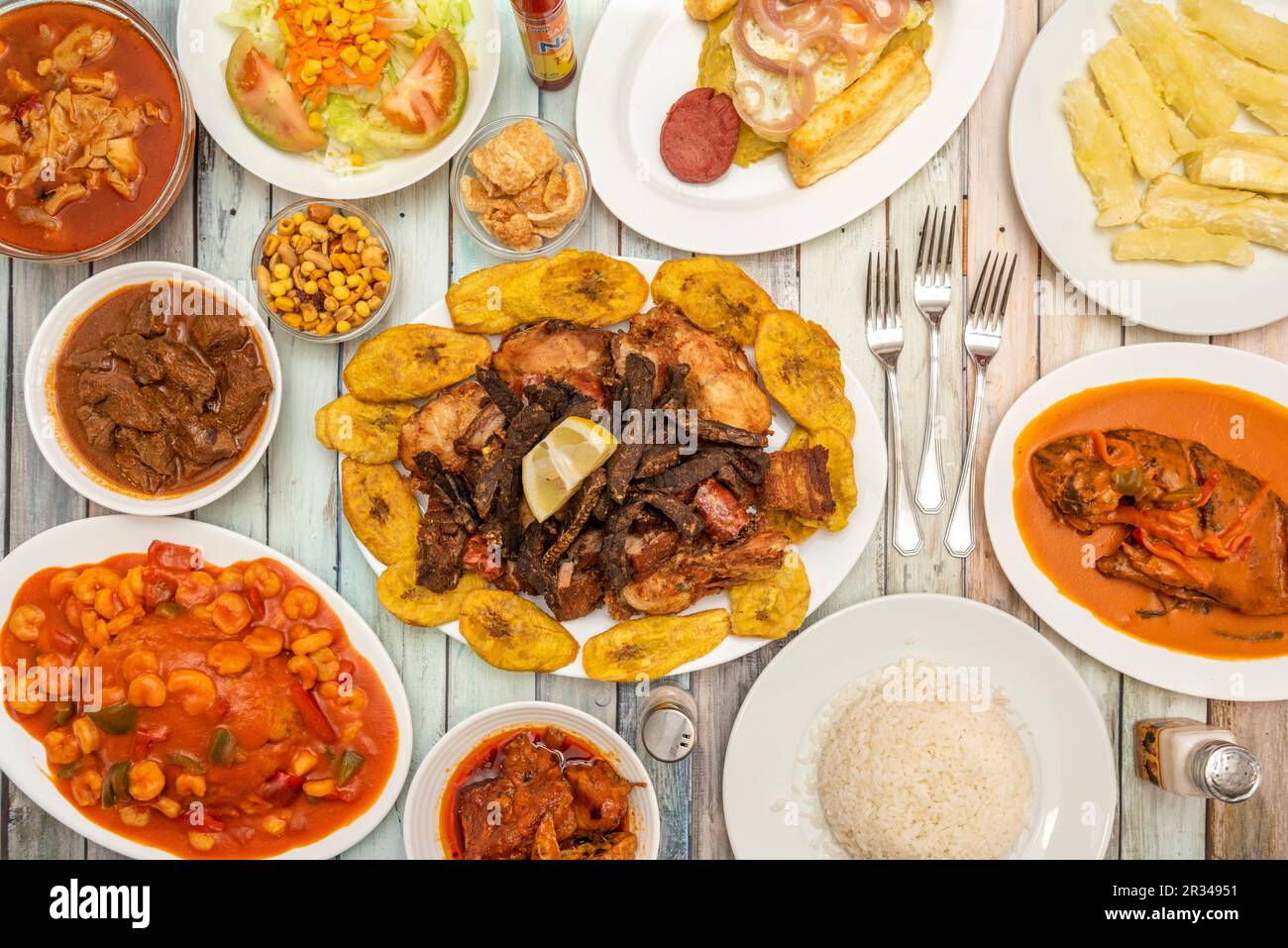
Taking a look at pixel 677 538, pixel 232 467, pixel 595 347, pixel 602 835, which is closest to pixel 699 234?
pixel 595 347

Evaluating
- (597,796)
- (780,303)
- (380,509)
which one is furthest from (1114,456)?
(380,509)

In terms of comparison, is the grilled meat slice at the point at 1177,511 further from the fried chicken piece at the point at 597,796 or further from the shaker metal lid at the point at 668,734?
the fried chicken piece at the point at 597,796

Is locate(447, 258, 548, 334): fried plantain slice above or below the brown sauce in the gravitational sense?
above

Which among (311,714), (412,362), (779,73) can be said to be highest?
(779,73)

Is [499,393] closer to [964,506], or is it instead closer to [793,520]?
[793,520]

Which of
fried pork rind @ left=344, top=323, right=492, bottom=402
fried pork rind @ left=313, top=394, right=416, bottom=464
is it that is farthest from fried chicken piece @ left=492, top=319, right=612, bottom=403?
fried pork rind @ left=313, top=394, right=416, bottom=464

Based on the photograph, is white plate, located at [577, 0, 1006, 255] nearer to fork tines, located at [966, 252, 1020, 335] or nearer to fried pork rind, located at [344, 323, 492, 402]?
fork tines, located at [966, 252, 1020, 335]
